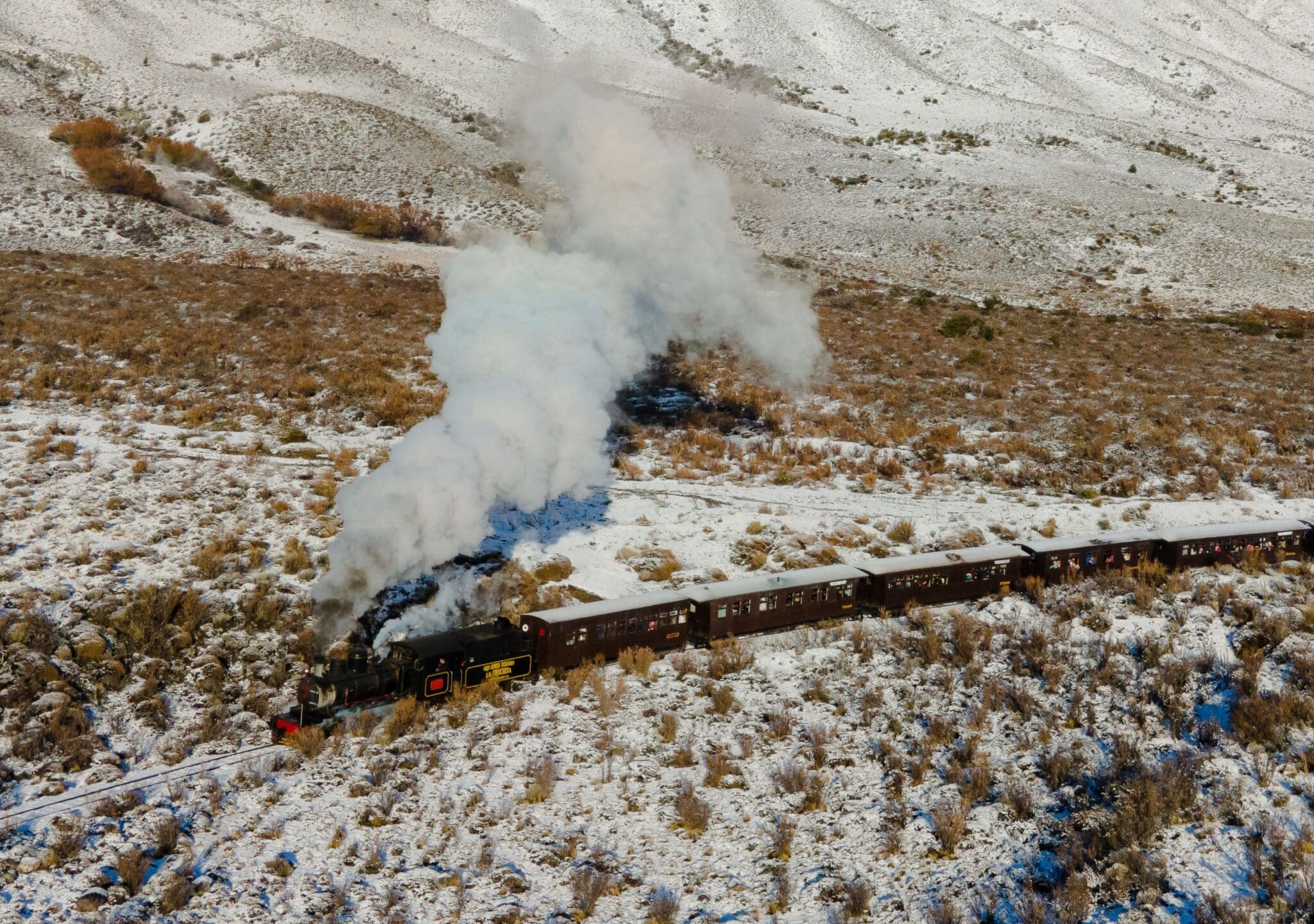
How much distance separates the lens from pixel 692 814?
15.6 metres

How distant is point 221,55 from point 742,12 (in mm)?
59804

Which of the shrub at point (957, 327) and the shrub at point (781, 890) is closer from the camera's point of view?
the shrub at point (781, 890)

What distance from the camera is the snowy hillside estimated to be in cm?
6412

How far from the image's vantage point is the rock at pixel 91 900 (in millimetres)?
13062

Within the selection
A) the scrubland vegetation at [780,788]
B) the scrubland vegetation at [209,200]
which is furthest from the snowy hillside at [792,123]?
the scrubland vegetation at [780,788]

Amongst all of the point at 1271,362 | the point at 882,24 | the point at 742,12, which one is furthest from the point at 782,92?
the point at 1271,362

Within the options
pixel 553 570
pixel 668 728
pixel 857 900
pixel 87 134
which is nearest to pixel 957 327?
pixel 553 570

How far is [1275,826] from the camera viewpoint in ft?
48.6

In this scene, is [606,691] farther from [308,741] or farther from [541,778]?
[308,741]

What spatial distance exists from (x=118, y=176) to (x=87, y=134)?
29.8 ft

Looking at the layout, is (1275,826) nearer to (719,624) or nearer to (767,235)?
(719,624)

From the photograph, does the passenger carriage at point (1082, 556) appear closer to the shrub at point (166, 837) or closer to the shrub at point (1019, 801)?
the shrub at point (1019, 801)

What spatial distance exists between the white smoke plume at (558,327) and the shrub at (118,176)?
142ft

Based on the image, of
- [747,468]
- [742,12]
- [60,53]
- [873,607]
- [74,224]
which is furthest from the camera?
[742,12]
